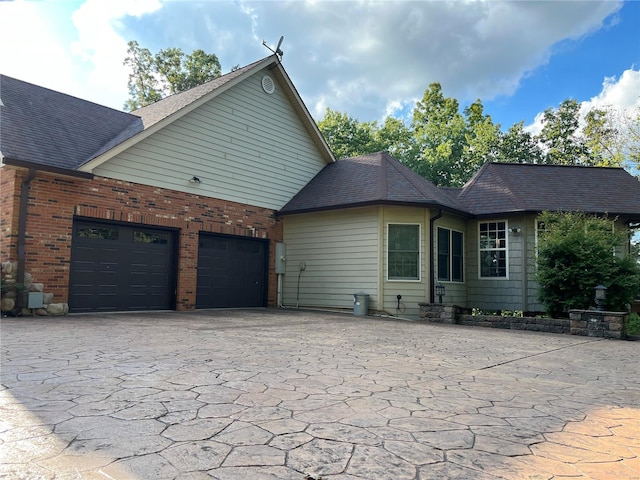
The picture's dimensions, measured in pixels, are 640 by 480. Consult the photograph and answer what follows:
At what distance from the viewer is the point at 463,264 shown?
13.0 metres

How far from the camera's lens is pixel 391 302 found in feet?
37.3

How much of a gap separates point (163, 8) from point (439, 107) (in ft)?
78.6

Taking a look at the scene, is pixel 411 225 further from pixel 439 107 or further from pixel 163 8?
pixel 439 107

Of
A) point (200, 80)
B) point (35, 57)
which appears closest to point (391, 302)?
point (35, 57)

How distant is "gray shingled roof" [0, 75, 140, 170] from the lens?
8914mm

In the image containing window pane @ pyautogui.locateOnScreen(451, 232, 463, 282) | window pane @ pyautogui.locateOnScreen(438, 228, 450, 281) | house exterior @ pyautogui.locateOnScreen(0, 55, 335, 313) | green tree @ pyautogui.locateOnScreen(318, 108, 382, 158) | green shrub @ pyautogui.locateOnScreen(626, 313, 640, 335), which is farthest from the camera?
green tree @ pyautogui.locateOnScreen(318, 108, 382, 158)

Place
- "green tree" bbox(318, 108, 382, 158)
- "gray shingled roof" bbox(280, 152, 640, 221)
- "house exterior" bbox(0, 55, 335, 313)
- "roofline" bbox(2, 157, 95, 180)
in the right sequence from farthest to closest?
1. "green tree" bbox(318, 108, 382, 158)
2. "gray shingled roof" bbox(280, 152, 640, 221)
3. "house exterior" bbox(0, 55, 335, 313)
4. "roofline" bbox(2, 157, 95, 180)

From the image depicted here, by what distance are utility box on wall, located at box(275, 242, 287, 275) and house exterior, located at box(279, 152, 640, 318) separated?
0.53 feet

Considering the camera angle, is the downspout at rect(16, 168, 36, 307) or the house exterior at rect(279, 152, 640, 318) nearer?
the downspout at rect(16, 168, 36, 307)

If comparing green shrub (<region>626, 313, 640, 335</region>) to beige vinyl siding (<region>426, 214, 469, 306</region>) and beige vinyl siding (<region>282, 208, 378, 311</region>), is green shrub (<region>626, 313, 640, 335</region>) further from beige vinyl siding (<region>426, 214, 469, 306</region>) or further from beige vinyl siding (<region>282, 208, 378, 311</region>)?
beige vinyl siding (<region>282, 208, 378, 311</region>)

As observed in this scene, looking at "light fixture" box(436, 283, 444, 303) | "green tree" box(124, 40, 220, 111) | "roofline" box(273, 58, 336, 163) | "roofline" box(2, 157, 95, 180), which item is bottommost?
"light fixture" box(436, 283, 444, 303)

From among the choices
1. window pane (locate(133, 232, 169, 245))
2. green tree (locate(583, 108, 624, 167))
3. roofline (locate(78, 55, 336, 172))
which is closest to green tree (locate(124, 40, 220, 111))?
roofline (locate(78, 55, 336, 172))

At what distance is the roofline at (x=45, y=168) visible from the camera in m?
8.00

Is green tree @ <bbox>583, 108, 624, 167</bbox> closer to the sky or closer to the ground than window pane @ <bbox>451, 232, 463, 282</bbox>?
closer to the sky
